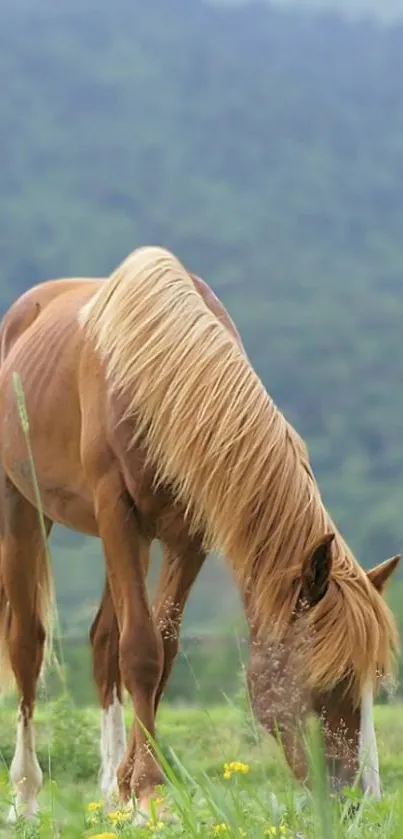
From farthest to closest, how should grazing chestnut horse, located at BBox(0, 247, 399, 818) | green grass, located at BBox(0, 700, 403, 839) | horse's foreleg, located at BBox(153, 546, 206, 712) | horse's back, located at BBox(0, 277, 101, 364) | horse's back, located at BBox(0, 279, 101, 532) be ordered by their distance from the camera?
horse's back, located at BBox(0, 277, 101, 364), horse's back, located at BBox(0, 279, 101, 532), horse's foreleg, located at BBox(153, 546, 206, 712), grazing chestnut horse, located at BBox(0, 247, 399, 818), green grass, located at BBox(0, 700, 403, 839)

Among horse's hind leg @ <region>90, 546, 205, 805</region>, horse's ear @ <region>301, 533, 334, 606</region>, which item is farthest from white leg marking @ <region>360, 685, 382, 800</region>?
horse's hind leg @ <region>90, 546, 205, 805</region>

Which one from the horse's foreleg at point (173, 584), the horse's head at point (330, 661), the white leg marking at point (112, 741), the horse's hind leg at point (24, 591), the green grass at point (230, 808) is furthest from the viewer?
the horse's hind leg at point (24, 591)

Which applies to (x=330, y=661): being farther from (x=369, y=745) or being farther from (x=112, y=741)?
(x=112, y=741)

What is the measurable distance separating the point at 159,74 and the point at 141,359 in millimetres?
143023

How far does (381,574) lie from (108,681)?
6.44 feet

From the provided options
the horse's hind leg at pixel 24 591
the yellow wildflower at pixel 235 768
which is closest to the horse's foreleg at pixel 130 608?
the horse's hind leg at pixel 24 591

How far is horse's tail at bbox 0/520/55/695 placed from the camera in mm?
5492

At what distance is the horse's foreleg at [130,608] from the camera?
4168 millimetres

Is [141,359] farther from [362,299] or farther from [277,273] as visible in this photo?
[277,273]

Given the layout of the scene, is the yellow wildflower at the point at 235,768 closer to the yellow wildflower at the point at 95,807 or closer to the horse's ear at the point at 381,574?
the yellow wildflower at the point at 95,807

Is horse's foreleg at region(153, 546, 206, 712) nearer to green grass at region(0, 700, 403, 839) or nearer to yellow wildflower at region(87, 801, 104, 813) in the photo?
yellow wildflower at region(87, 801, 104, 813)

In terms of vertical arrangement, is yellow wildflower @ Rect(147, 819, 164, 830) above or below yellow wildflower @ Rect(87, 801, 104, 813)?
above

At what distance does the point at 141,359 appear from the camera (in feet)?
14.1

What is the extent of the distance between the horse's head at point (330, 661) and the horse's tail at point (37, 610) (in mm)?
2027
